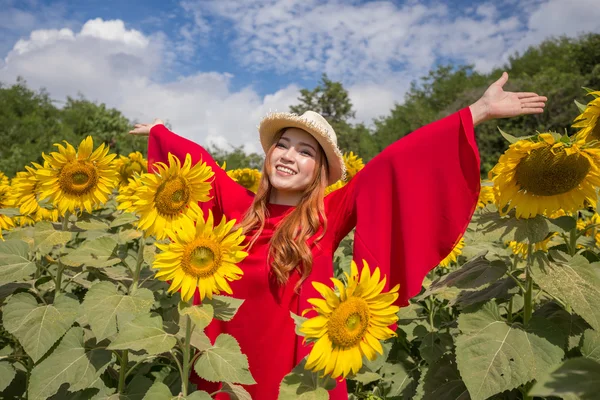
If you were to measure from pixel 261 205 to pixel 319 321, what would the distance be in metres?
1.31

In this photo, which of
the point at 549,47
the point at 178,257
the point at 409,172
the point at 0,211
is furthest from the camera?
the point at 549,47

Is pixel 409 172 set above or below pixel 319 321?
above

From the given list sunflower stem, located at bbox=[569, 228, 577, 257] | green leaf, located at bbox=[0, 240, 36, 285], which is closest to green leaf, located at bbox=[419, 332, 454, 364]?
sunflower stem, located at bbox=[569, 228, 577, 257]

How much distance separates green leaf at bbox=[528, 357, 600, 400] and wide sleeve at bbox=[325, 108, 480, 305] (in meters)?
1.26

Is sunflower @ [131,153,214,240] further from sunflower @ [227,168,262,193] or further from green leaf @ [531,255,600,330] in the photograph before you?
sunflower @ [227,168,262,193]

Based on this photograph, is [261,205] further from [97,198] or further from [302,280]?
[97,198]

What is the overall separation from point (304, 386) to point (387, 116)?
5254 centimetres

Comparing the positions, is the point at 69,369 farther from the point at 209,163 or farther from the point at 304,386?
the point at 209,163

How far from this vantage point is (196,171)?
6.70 ft

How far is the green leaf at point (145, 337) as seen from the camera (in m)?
1.65

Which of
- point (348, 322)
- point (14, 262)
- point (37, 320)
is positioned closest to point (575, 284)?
point (348, 322)

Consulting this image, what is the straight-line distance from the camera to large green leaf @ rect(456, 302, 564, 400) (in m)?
1.76

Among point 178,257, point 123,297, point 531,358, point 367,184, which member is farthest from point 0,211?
point 531,358

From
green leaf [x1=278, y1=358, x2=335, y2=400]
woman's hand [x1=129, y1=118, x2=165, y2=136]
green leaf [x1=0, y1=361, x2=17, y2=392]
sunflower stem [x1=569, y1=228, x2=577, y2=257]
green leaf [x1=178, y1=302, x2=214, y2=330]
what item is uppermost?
woman's hand [x1=129, y1=118, x2=165, y2=136]
